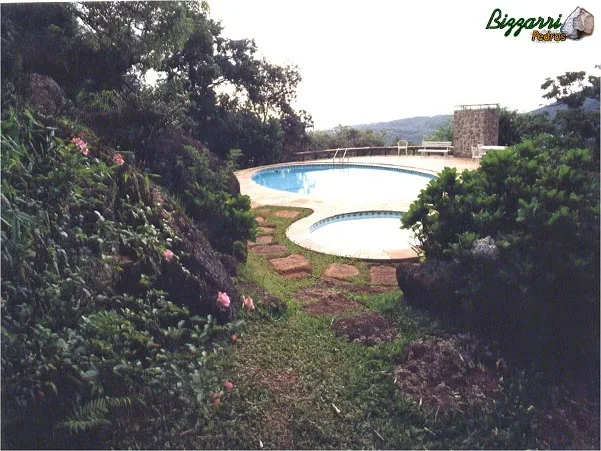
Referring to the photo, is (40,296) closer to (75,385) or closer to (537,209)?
(75,385)

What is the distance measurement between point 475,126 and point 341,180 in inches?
262

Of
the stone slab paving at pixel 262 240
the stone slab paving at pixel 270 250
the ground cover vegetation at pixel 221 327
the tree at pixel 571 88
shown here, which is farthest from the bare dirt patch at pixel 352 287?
the tree at pixel 571 88

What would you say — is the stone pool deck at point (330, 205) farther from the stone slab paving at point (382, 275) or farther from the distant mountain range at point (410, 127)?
the distant mountain range at point (410, 127)

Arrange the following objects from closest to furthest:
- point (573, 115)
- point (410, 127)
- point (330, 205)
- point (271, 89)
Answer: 1. point (573, 115)
2. point (330, 205)
3. point (271, 89)
4. point (410, 127)

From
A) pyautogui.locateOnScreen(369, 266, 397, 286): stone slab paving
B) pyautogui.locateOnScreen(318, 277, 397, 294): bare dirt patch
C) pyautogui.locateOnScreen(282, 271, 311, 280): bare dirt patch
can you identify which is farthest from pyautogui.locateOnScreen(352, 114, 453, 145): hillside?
pyautogui.locateOnScreen(318, 277, 397, 294): bare dirt patch

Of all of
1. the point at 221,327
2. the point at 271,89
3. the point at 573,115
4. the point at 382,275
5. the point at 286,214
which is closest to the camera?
the point at 221,327

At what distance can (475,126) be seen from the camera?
19.2 m

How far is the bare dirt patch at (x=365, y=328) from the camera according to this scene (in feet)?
13.1

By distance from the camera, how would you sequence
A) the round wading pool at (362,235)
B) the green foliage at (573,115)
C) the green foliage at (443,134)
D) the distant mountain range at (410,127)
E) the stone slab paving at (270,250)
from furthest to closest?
the distant mountain range at (410,127), the green foliage at (443,134), the round wading pool at (362,235), the stone slab paving at (270,250), the green foliage at (573,115)

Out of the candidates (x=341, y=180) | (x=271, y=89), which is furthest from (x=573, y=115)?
(x=271, y=89)

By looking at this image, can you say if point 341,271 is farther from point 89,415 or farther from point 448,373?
point 89,415

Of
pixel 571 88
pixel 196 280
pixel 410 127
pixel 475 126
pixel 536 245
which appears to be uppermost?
pixel 410 127

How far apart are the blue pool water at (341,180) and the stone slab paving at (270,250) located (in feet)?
20.5

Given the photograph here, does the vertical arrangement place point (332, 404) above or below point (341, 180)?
below
